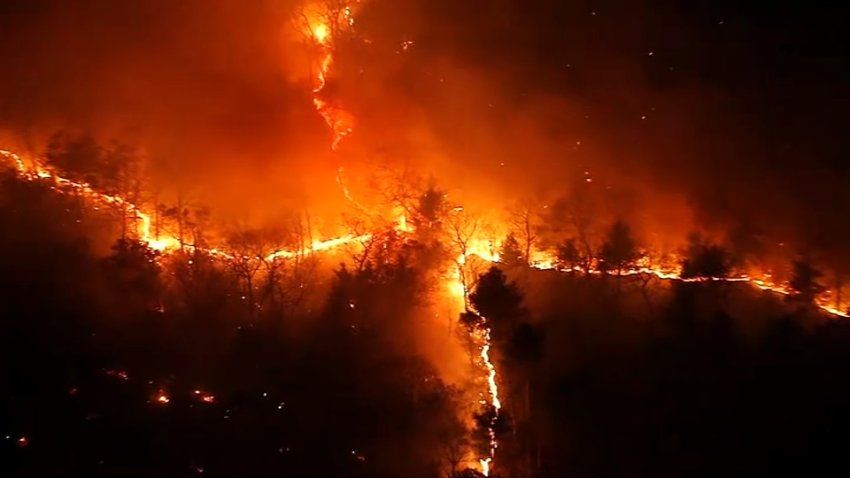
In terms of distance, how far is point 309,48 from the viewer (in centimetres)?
2241

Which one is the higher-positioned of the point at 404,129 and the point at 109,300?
the point at 404,129

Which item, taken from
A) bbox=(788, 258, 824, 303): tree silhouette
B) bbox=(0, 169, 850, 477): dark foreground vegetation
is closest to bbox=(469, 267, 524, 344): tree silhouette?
bbox=(0, 169, 850, 477): dark foreground vegetation

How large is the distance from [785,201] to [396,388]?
10.5 metres

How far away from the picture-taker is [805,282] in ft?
63.2

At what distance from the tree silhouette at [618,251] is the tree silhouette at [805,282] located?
3388mm

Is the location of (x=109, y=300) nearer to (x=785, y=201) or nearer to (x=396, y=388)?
(x=396, y=388)

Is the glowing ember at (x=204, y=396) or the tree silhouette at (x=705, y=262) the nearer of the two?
the glowing ember at (x=204, y=396)

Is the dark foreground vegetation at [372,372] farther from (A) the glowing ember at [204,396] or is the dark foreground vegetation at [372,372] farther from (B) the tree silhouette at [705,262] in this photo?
(B) the tree silhouette at [705,262]

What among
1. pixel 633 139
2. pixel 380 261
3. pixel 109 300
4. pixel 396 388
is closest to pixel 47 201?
pixel 109 300

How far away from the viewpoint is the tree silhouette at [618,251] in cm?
1884

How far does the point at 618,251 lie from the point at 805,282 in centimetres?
410

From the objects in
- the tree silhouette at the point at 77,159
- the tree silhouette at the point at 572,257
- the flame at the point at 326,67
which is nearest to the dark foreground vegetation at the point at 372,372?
the tree silhouette at the point at 572,257

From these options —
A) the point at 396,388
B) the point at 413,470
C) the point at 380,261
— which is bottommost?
the point at 413,470

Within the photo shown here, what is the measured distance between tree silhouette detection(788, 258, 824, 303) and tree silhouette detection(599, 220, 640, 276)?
11.1 ft
